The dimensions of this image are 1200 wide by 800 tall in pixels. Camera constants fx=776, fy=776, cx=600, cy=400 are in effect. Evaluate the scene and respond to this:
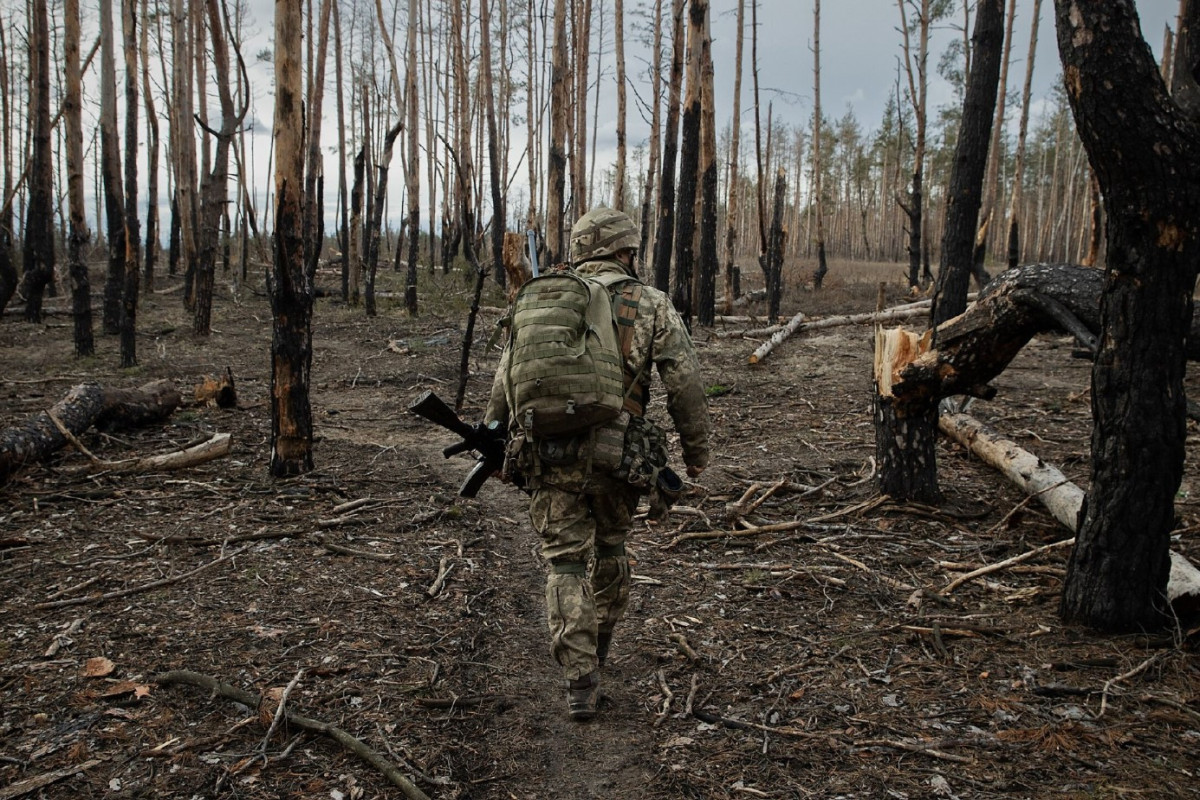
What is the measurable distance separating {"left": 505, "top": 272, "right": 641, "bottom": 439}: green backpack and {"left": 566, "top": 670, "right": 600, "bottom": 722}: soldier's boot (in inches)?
38.0

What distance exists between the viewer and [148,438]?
6.47m

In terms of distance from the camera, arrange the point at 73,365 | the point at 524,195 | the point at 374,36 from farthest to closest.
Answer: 1. the point at 524,195
2. the point at 374,36
3. the point at 73,365

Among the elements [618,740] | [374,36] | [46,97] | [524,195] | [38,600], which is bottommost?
[618,740]

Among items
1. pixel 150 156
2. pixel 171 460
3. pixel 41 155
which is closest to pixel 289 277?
pixel 171 460

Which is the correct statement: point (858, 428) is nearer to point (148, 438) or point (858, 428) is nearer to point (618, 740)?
point (618, 740)

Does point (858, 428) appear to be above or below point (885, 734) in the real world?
above

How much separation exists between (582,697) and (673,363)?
4.48ft

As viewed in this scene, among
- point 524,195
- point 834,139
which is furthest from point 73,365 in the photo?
point 834,139

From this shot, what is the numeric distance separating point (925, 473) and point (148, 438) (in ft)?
19.9

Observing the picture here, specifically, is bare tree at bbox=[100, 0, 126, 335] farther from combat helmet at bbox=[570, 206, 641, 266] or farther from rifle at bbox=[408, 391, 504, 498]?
combat helmet at bbox=[570, 206, 641, 266]

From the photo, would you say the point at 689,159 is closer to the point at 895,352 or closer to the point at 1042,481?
the point at 895,352

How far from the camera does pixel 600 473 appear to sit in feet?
10.1

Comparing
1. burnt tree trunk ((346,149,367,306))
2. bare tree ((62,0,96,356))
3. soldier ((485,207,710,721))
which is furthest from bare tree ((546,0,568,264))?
soldier ((485,207,710,721))

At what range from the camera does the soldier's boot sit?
3.03 metres
